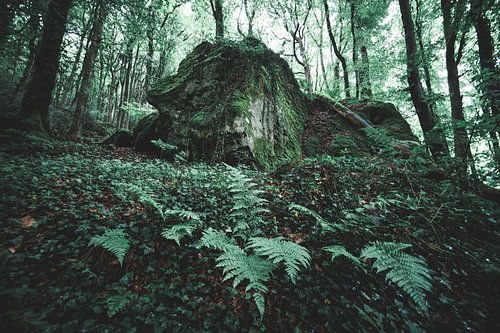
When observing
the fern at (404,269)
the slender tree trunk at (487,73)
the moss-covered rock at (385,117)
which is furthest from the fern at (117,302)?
the moss-covered rock at (385,117)

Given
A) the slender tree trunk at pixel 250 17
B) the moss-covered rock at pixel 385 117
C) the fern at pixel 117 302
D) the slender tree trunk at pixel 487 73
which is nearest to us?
the fern at pixel 117 302

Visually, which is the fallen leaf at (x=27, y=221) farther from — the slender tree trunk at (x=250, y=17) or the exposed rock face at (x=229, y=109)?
the slender tree trunk at (x=250, y=17)

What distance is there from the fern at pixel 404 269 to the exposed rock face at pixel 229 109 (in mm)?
4315

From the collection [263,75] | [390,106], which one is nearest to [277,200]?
[263,75]

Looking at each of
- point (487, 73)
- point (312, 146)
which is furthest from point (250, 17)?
point (487, 73)

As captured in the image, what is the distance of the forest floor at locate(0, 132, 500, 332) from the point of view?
5.53ft

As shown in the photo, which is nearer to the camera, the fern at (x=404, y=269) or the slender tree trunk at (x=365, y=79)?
the fern at (x=404, y=269)

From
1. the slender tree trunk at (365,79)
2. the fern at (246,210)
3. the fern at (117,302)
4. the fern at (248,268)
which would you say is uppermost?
the slender tree trunk at (365,79)

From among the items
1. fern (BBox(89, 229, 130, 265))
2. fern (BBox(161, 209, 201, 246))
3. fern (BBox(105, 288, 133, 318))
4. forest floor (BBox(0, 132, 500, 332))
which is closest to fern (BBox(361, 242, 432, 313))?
forest floor (BBox(0, 132, 500, 332))

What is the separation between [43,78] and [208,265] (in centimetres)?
793

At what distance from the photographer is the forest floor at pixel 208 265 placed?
169cm

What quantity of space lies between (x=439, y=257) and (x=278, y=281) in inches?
81.1

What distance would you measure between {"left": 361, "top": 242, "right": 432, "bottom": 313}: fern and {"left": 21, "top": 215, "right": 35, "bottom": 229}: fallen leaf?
3.72m

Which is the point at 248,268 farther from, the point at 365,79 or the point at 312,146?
the point at 365,79
